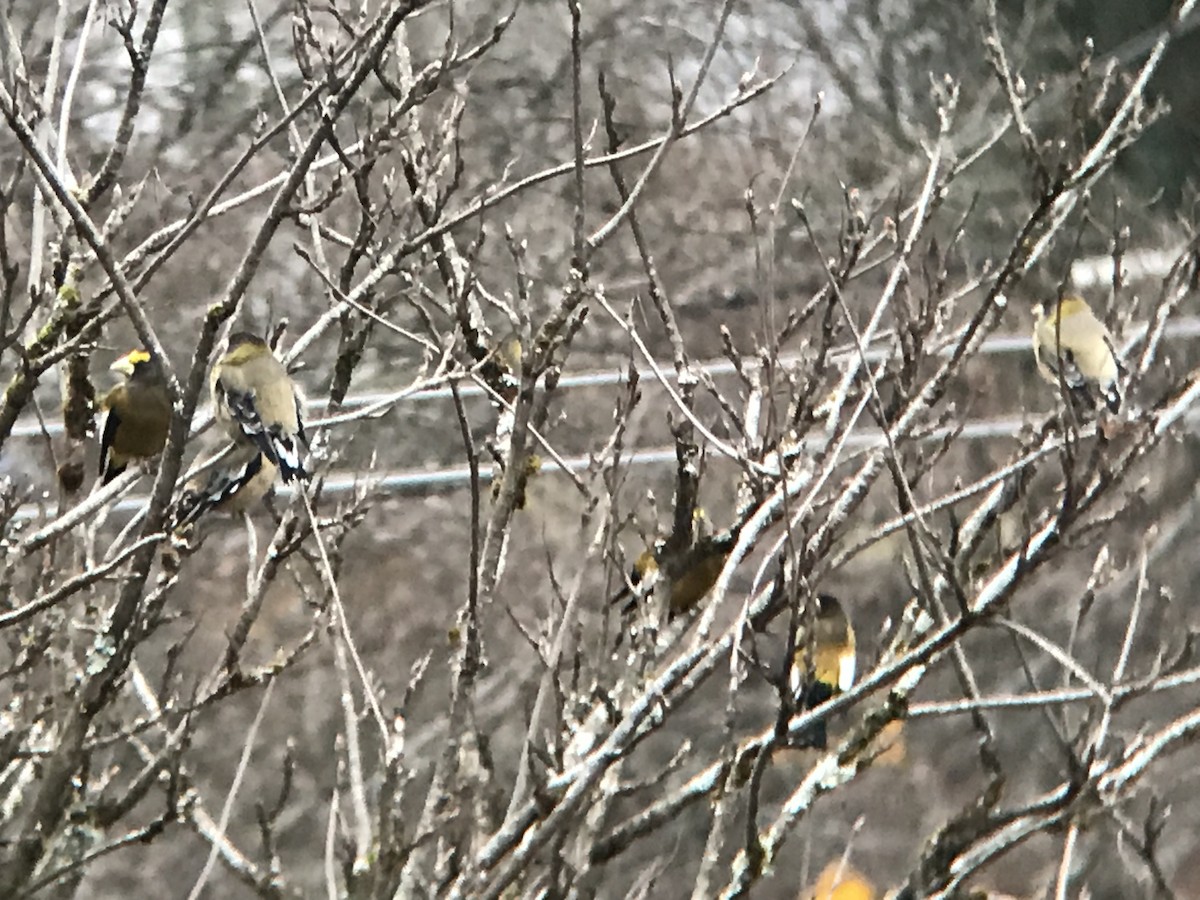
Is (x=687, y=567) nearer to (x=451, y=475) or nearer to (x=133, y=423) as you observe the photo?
(x=133, y=423)

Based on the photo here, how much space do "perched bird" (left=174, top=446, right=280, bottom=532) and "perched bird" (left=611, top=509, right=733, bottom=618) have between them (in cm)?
105

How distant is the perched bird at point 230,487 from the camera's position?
3.37 metres

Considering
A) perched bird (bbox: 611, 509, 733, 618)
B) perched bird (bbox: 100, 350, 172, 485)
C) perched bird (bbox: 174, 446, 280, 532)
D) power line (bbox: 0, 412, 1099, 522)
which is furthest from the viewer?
power line (bbox: 0, 412, 1099, 522)

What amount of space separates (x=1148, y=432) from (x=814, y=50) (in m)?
8.33

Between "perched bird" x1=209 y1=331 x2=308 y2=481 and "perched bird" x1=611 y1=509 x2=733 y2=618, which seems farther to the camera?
"perched bird" x1=209 y1=331 x2=308 y2=481

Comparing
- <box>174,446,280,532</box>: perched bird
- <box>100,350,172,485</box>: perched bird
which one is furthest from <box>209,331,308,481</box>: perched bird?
Answer: <box>100,350,172,485</box>: perched bird

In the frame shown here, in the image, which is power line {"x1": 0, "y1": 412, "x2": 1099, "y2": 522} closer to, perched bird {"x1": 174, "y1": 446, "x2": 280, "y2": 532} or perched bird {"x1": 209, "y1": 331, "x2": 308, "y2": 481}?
perched bird {"x1": 174, "y1": 446, "x2": 280, "y2": 532}

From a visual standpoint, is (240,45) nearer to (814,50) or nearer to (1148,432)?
(814,50)

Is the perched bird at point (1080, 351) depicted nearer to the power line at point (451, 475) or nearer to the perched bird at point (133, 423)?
the power line at point (451, 475)

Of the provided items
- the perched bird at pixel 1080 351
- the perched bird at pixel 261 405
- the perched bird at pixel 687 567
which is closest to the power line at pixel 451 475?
the perched bird at pixel 1080 351

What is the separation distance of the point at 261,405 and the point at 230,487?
236mm

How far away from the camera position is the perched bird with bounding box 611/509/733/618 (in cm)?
267

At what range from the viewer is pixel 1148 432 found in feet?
7.50

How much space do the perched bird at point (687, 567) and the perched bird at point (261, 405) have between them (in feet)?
3.15
